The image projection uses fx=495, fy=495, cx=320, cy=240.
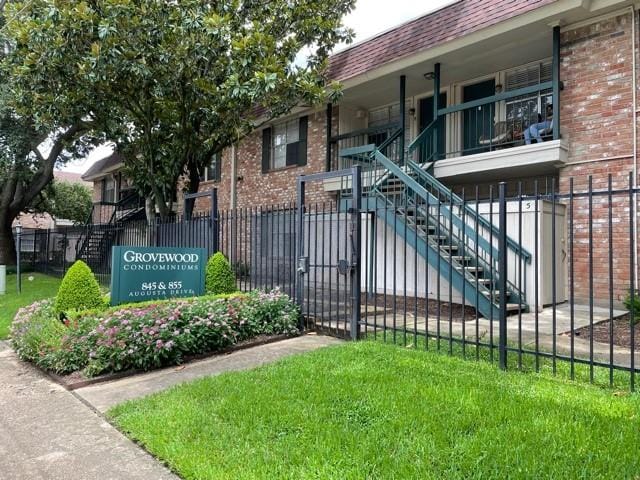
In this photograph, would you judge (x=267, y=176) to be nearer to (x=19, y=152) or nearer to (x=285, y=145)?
(x=285, y=145)

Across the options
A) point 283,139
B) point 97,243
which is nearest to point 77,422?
point 283,139

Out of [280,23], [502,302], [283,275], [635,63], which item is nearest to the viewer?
[502,302]

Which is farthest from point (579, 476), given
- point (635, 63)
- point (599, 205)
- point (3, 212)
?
point (3, 212)

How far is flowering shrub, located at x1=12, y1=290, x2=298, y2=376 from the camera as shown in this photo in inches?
218

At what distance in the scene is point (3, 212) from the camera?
2047 centimetres

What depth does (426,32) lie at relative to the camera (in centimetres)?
1088

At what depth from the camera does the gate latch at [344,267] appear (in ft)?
21.1

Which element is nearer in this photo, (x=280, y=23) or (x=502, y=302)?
(x=502, y=302)

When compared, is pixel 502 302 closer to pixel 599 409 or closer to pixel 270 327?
pixel 599 409

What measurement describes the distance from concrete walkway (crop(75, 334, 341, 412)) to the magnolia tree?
16.6 ft

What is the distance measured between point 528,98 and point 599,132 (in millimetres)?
2153

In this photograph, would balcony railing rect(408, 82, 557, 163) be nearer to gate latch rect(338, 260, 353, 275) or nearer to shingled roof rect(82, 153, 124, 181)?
gate latch rect(338, 260, 353, 275)

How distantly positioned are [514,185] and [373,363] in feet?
24.3

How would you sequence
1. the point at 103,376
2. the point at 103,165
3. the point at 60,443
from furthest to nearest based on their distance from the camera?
the point at 103,165, the point at 103,376, the point at 60,443
